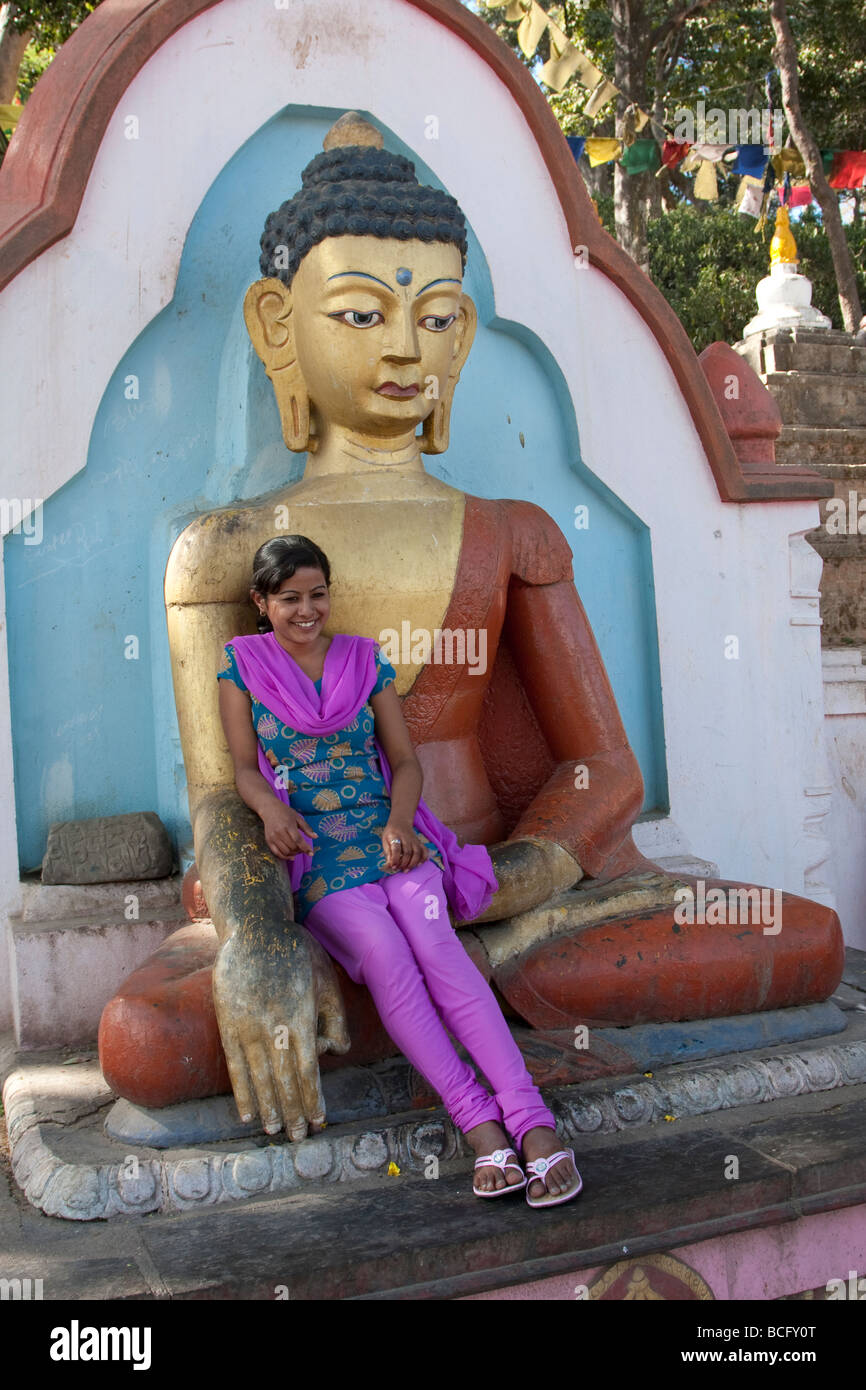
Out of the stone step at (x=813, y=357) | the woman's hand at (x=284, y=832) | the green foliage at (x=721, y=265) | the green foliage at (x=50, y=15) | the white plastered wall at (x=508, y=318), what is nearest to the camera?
the woman's hand at (x=284, y=832)

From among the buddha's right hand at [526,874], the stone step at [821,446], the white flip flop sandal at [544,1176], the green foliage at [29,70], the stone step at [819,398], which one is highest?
the green foliage at [29,70]

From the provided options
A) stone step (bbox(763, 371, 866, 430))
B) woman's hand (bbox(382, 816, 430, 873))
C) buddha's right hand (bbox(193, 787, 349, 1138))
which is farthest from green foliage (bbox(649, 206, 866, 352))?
buddha's right hand (bbox(193, 787, 349, 1138))

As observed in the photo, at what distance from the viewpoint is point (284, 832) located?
8.98ft

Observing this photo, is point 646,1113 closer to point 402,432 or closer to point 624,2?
point 402,432

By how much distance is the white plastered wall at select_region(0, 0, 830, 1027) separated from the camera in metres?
3.72

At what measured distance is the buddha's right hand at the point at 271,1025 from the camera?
8.36 feet

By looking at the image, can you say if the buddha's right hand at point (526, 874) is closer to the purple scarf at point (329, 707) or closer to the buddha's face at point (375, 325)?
the purple scarf at point (329, 707)

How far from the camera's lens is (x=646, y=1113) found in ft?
9.38

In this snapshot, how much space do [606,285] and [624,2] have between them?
1090 cm

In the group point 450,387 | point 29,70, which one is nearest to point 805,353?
point 450,387

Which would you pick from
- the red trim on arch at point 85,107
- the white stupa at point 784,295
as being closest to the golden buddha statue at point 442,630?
the red trim on arch at point 85,107

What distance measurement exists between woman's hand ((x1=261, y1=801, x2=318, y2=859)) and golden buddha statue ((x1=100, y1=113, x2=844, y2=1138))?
6cm

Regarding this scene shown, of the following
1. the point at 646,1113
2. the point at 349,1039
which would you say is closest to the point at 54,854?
the point at 349,1039

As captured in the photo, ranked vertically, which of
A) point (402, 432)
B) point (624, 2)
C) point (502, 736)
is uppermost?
point (624, 2)
